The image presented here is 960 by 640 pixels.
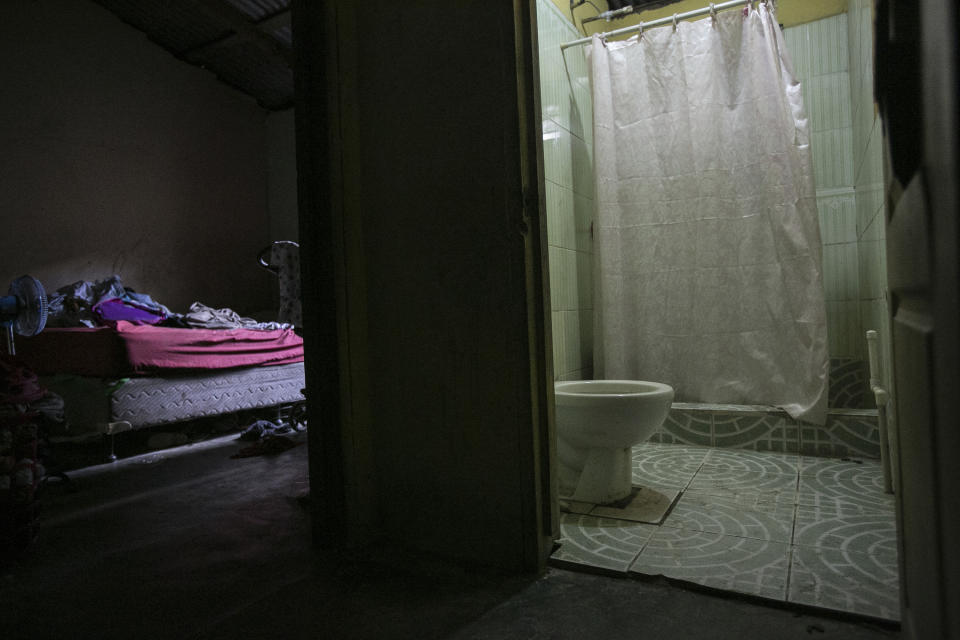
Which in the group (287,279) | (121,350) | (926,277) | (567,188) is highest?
A: (567,188)

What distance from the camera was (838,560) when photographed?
1.33m

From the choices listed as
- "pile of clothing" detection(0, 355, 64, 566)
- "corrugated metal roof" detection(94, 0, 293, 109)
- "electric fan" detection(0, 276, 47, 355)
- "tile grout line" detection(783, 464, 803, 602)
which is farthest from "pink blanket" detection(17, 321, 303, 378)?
"corrugated metal roof" detection(94, 0, 293, 109)

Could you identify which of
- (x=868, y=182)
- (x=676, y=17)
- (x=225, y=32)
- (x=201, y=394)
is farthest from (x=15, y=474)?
(x=225, y=32)

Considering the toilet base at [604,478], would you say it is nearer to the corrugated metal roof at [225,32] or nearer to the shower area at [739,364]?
the shower area at [739,364]

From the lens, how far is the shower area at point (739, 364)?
1.46m

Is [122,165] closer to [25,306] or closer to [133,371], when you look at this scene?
[133,371]

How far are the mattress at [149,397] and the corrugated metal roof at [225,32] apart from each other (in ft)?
10.9

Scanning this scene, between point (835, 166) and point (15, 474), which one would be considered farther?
point (835, 166)

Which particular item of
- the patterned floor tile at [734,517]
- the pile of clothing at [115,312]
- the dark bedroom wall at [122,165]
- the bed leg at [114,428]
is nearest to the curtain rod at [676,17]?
the patterned floor tile at [734,517]

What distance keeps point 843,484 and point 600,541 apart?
105cm

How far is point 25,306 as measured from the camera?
6.69 ft

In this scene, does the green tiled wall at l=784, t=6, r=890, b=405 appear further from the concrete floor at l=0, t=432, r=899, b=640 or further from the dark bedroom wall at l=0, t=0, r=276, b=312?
the dark bedroom wall at l=0, t=0, r=276, b=312

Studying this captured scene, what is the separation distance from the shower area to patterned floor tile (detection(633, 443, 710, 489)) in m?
0.01

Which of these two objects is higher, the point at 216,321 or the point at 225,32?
the point at 225,32
